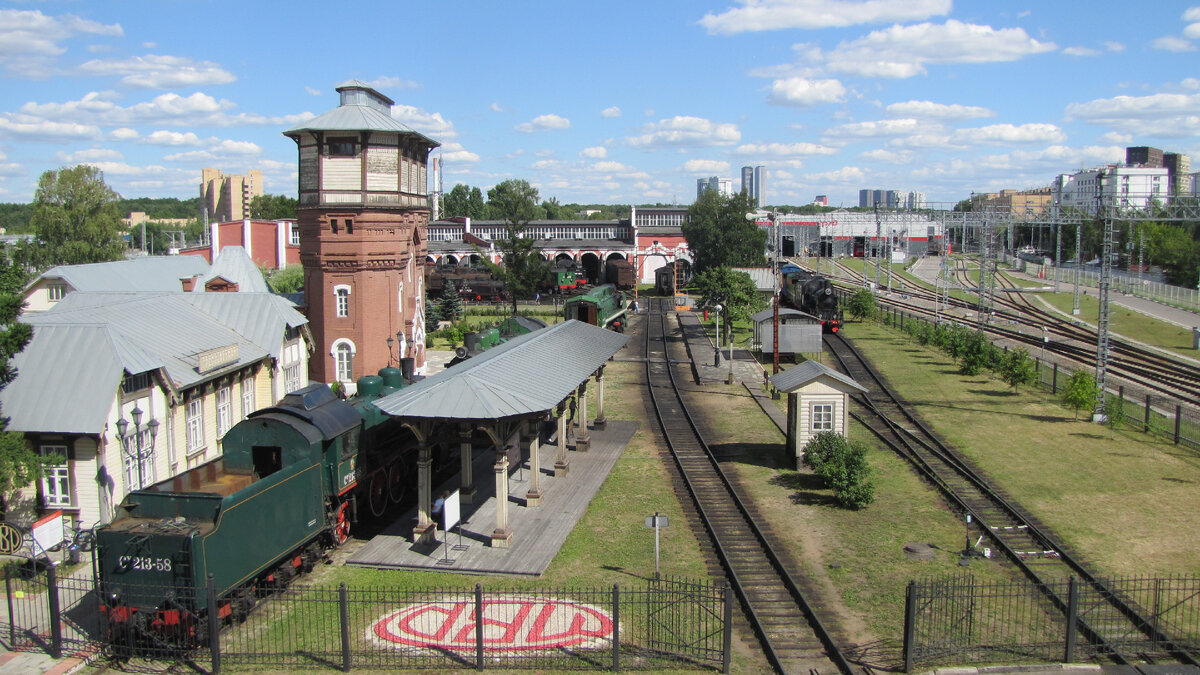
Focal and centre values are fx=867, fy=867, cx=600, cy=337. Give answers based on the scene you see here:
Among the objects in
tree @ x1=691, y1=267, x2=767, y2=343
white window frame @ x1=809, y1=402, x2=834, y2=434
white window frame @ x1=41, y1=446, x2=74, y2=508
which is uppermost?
tree @ x1=691, y1=267, x2=767, y2=343

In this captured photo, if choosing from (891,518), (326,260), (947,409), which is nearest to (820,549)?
(891,518)

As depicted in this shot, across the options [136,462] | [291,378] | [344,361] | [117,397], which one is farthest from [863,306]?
[117,397]

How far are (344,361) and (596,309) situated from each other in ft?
51.9

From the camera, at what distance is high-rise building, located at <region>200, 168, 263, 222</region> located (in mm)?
138613

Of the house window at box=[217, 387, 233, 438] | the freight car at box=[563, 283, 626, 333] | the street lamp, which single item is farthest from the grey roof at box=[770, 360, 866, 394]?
the freight car at box=[563, 283, 626, 333]

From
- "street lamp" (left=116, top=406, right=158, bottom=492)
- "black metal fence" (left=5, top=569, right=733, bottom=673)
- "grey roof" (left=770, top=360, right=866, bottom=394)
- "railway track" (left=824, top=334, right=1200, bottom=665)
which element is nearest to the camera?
"black metal fence" (left=5, top=569, right=733, bottom=673)

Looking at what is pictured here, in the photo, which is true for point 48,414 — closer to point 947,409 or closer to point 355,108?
point 355,108

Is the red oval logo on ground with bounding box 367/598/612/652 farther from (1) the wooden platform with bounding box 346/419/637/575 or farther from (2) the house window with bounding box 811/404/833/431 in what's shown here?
(2) the house window with bounding box 811/404/833/431

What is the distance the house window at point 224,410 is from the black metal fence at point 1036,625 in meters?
18.3

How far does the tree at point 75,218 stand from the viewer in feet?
192

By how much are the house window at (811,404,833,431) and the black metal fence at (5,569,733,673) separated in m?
9.24

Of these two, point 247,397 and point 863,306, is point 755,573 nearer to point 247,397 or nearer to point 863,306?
point 247,397

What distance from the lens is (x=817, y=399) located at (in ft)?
77.2

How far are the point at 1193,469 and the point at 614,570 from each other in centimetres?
1728
